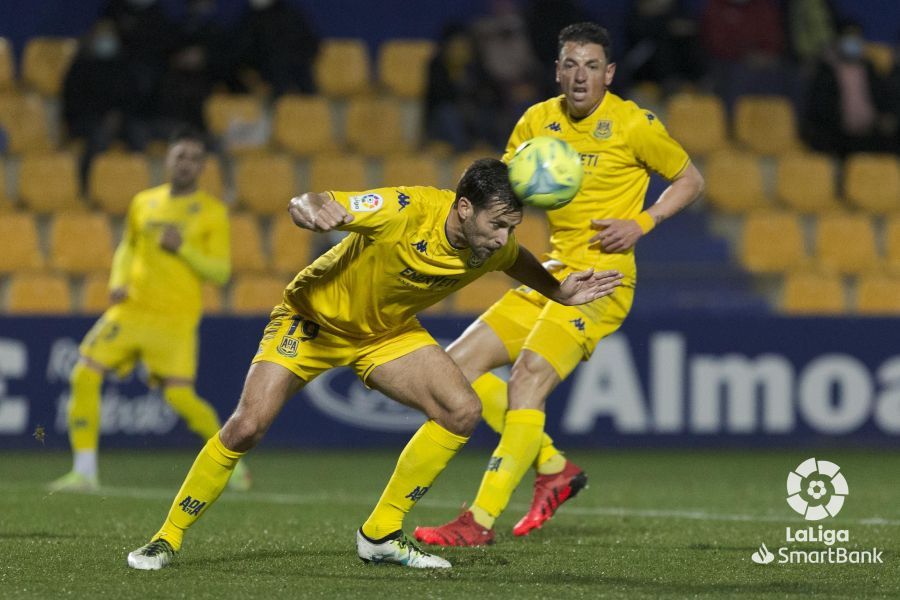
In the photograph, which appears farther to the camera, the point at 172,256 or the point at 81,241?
the point at 81,241

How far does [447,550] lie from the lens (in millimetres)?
7035

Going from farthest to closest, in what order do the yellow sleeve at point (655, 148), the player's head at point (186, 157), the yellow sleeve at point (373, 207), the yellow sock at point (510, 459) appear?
the player's head at point (186, 157), the yellow sleeve at point (655, 148), the yellow sock at point (510, 459), the yellow sleeve at point (373, 207)

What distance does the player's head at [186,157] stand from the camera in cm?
986

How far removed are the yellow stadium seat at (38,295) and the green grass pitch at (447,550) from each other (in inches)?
61.0

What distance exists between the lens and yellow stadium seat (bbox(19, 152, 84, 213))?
46.4ft

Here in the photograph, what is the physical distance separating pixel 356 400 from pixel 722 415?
295 centimetres

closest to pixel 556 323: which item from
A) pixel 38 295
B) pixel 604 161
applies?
pixel 604 161

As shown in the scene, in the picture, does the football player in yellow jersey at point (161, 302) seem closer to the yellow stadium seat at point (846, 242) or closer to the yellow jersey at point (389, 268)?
the yellow jersey at point (389, 268)

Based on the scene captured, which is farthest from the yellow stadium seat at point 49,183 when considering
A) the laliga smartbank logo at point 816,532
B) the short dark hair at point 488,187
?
the short dark hair at point 488,187

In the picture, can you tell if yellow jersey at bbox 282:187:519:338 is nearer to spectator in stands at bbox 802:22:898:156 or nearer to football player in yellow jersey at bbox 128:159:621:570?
football player in yellow jersey at bbox 128:159:621:570

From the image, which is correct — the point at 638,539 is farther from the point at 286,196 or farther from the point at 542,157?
the point at 286,196

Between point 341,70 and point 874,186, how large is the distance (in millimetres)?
5428

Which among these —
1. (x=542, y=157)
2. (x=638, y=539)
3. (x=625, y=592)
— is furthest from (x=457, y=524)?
(x=542, y=157)

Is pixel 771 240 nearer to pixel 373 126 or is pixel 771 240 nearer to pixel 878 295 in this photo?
pixel 878 295
